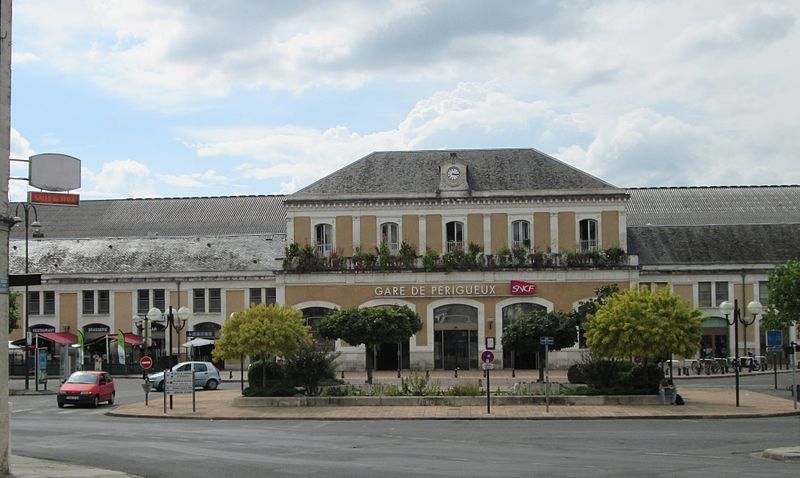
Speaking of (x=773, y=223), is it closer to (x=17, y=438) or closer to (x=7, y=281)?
(x=17, y=438)

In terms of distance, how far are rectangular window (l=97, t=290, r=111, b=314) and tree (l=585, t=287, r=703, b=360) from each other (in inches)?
1649

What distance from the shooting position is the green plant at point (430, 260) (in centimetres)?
5959

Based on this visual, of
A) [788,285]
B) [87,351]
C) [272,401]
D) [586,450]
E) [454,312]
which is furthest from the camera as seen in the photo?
[87,351]

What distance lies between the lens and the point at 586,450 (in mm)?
23312

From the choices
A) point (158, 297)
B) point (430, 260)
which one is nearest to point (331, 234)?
point (430, 260)

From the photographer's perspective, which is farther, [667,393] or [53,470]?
[667,393]

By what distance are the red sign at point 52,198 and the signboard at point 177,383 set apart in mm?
19722

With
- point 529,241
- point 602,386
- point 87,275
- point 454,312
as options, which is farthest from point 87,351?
point 602,386

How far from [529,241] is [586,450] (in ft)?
125

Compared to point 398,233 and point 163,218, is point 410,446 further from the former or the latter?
point 163,218

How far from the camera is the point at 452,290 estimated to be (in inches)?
2356

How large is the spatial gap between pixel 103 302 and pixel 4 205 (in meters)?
54.1

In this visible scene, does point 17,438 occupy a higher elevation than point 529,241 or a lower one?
lower

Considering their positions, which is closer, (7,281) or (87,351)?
(7,281)
